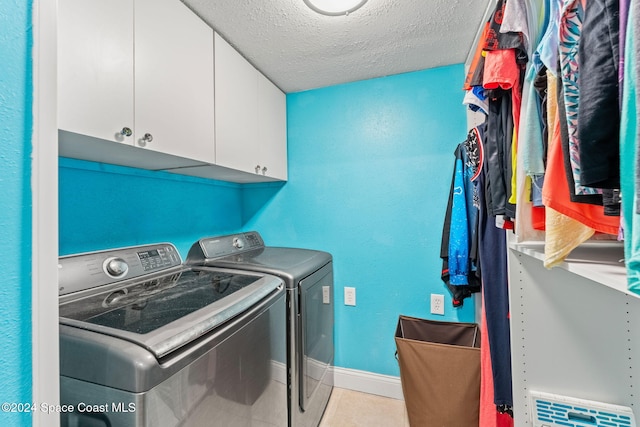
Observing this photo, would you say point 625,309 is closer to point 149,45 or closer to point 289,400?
point 289,400

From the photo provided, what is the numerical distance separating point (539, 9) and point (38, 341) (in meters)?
1.41

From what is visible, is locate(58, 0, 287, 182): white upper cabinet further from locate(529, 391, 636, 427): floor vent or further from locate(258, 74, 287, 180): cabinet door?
locate(529, 391, 636, 427): floor vent

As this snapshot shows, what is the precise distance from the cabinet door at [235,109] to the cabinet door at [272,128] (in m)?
0.07

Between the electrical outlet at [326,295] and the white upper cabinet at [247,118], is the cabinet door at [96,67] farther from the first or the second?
the electrical outlet at [326,295]

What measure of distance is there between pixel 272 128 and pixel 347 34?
799 mm

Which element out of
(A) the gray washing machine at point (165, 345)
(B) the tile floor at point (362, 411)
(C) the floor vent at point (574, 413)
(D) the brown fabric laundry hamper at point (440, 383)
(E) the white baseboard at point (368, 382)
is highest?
(A) the gray washing machine at point (165, 345)

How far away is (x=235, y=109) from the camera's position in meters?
1.57

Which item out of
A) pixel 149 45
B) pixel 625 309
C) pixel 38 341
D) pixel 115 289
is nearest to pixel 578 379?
pixel 625 309

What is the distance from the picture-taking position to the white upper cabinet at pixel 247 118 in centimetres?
146

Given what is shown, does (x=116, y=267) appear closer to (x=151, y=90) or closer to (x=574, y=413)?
(x=151, y=90)

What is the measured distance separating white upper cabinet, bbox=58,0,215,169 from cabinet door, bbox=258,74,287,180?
19.5 inches

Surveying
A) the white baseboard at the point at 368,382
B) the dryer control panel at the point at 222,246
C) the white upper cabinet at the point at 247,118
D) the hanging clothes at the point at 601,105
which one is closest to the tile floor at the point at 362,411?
the white baseboard at the point at 368,382

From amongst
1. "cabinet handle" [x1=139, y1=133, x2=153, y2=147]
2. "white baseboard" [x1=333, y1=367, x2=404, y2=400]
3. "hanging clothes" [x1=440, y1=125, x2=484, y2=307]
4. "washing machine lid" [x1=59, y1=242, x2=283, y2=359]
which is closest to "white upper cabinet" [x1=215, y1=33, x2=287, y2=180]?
"cabinet handle" [x1=139, y1=133, x2=153, y2=147]

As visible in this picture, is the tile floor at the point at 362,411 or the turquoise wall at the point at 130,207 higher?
the turquoise wall at the point at 130,207
